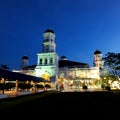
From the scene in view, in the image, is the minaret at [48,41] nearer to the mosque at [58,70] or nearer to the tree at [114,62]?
the mosque at [58,70]

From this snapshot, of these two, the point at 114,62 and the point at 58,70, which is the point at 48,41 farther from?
the point at 114,62

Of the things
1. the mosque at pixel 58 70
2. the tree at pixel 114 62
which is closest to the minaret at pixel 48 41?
the mosque at pixel 58 70

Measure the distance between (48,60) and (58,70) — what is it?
482 inches

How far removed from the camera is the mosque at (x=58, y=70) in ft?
238

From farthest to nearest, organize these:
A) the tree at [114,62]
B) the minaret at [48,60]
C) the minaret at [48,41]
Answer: the minaret at [48,41] → the minaret at [48,60] → the tree at [114,62]

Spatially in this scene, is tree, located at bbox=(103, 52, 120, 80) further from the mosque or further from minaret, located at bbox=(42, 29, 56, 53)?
minaret, located at bbox=(42, 29, 56, 53)

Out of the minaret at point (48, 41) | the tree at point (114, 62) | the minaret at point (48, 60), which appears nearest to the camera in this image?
the tree at point (114, 62)

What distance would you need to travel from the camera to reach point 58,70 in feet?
275

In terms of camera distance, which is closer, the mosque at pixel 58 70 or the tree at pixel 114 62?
the tree at pixel 114 62

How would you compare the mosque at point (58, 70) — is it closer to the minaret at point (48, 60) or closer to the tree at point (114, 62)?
the minaret at point (48, 60)

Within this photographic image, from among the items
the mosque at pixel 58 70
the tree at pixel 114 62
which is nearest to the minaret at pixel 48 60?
the mosque at pixel 58 70

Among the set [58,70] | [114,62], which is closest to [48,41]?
[58,70]

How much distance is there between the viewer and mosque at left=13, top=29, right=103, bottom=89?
72438 millimetres

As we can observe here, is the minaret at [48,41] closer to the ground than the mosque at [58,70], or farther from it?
farther from it
